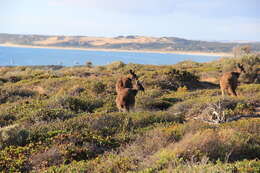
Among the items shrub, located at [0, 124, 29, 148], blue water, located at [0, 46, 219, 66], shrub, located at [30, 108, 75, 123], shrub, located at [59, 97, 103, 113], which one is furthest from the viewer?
blue water, located at [0, 46, 219, 66]

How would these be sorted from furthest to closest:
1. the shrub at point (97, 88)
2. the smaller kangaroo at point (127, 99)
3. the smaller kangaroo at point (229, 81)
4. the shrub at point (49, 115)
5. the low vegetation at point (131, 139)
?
the shrub at point (97, 88), the smaller kangaroo at point (229, 81), the smaller kangaroo at point (127, 99), the shrub at point (49, 115), the low vegetation at point (131, 139)

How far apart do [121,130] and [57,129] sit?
168 cm

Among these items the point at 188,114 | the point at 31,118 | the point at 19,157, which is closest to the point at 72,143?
the point at 19,157

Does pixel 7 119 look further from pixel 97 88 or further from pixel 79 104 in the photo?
pixel 97 88

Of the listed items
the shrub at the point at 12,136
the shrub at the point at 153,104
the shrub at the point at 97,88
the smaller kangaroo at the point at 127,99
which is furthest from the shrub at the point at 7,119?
the shrub at the point at 97,88

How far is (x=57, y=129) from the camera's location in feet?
25.5

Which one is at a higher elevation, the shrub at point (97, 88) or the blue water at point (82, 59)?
the shrub at point (97, 88)

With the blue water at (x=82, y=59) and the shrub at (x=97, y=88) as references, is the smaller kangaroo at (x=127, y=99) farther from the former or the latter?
the blue water at (x=82, y=59)

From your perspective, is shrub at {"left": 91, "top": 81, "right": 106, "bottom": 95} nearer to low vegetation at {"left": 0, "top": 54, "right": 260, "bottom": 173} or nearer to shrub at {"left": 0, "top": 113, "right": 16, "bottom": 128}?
low vegetation at {"left": 0, "top": 54, "right": 260, "bottom": 173}

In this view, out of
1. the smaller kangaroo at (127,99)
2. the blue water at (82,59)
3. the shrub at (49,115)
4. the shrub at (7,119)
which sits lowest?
the blue water at (82,59)

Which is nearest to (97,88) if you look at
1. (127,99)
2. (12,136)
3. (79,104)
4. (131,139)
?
(79,104)

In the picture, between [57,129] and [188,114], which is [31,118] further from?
[188,114]

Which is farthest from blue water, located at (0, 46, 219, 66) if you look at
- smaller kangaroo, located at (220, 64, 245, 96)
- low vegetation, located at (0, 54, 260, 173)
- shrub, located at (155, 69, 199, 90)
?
low vegetation, located at (0, 54, 260, 173)

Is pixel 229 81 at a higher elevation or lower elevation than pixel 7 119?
higher
